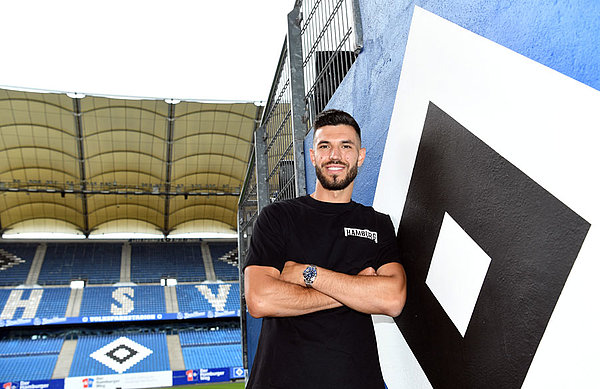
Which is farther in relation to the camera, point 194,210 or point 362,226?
point 194,210

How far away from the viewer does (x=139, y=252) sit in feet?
120

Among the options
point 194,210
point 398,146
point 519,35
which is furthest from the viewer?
point 194,210

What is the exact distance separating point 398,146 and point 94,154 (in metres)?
28.2

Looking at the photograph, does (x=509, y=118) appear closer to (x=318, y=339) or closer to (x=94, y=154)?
(x=318, y=339)

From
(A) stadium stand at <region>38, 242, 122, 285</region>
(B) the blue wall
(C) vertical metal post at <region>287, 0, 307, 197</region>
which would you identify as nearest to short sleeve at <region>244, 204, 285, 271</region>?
(B) the blue wall

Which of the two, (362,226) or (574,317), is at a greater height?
(362,226)

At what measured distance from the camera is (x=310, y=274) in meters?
2.00

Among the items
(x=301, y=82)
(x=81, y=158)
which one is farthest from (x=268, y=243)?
(x=81, y=158)

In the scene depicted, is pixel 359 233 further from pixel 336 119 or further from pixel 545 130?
pixel 545 130

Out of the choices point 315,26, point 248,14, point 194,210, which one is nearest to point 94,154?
point 194,210

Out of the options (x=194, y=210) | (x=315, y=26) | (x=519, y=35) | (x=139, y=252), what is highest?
(x=315, y=26)

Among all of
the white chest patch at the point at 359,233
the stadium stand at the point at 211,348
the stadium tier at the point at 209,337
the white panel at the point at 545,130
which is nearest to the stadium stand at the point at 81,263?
the stadium tier at the point at 209,337

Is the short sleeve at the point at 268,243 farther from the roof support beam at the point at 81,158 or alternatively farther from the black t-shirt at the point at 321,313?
the roof support beam at the point at 81,158

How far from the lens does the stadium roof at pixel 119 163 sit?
81.1 ft
